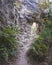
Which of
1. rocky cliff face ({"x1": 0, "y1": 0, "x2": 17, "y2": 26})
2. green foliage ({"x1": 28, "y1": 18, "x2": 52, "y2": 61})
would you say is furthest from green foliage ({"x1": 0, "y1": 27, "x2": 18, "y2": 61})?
rocky cliff face ({"x1": 0, "y1": 0, "x2": 17, "y2": 26})

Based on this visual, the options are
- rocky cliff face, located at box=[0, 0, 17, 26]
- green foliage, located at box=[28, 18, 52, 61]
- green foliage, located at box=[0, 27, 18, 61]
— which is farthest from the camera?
rocky cliff face, located at box=[0, 0, 17, 26]

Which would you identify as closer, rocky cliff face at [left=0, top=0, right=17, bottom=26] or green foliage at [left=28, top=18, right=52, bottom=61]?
green foliage at [left=28, top=18, right=52, bottom=61]

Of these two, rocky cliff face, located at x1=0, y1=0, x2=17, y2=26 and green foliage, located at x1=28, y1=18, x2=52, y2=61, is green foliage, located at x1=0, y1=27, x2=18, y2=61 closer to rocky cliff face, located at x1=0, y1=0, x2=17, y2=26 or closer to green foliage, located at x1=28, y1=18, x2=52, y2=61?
green foliage, located at x1=28, y1=18, x2=52, y2=61

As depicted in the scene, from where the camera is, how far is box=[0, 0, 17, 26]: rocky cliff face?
1068cm

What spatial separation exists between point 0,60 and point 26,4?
386 inches

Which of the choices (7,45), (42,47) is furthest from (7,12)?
(42,47)

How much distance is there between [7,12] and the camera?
11523mm

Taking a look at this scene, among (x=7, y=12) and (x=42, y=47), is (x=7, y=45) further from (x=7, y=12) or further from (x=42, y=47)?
(x=7, y=12)

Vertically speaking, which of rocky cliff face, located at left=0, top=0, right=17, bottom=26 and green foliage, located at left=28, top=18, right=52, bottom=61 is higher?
rocky cliff face, located at left=0, top=0, right=17, bottom=26

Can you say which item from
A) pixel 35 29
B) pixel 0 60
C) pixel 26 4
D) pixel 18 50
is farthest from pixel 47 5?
pixel 0 60

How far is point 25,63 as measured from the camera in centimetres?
796

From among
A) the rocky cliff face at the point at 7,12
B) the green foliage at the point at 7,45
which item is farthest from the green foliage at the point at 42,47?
the rocky cliff face at the point at 7,12

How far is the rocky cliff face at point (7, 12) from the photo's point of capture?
10675mm

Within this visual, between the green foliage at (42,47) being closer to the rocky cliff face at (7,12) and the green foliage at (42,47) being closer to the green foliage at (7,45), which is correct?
the green foliage at (7,45)
